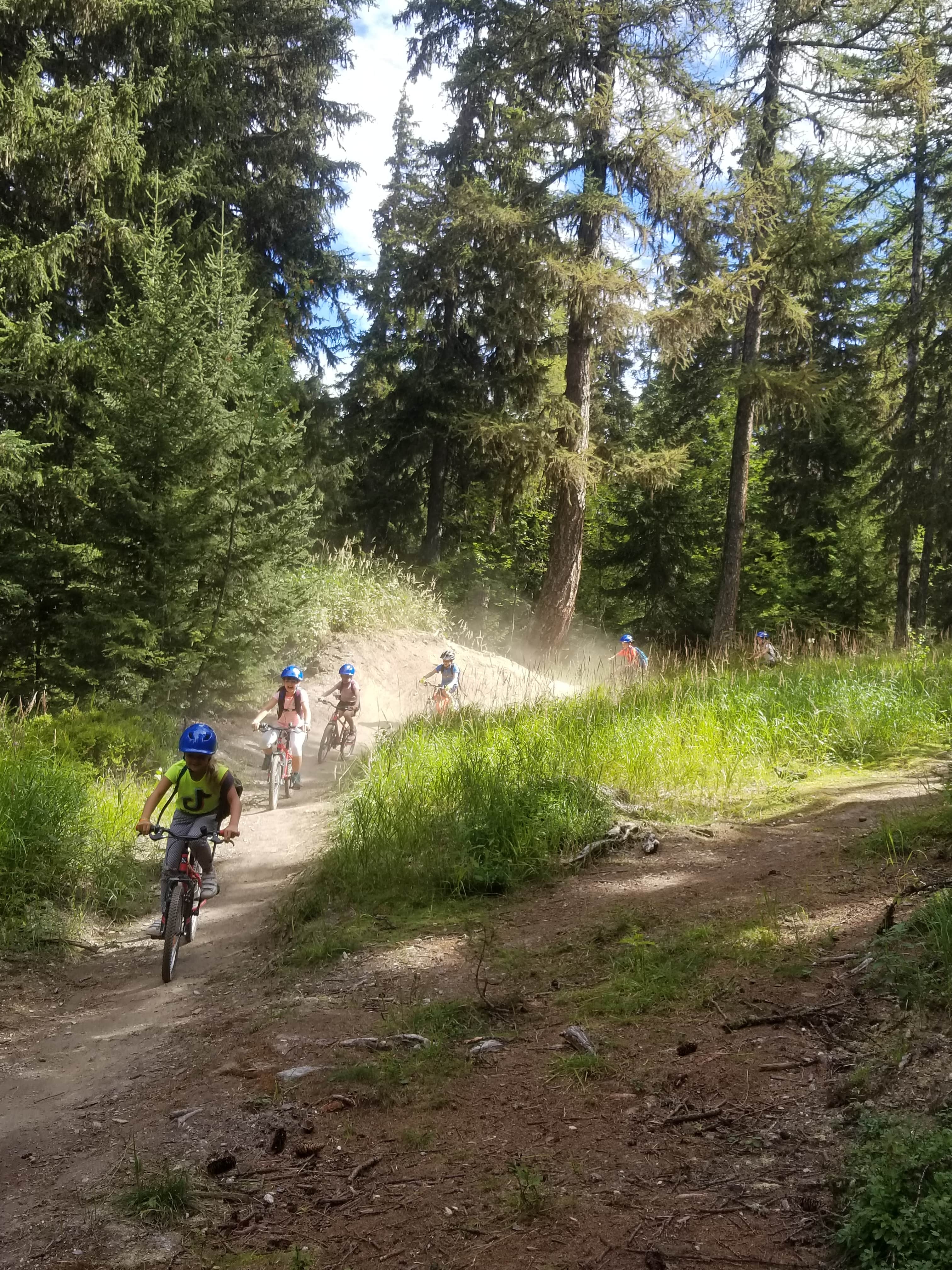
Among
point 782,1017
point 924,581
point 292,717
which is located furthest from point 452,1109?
point 924,581

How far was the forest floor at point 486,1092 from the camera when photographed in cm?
282

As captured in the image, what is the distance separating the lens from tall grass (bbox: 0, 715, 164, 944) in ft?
22.0

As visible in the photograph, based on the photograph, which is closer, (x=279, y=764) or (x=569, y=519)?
(x=279, y=764)

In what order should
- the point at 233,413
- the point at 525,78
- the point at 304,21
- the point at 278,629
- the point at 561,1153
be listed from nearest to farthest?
1. the point at 561,1153
2. the point at 233,413
3. the point at 278,629
4. the point at 525,78
5. the point at 304,21

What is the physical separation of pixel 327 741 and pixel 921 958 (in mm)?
11179

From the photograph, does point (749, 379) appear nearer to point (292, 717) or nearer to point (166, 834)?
point (292, 717)

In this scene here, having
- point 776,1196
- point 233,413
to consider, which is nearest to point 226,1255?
point 776,1196

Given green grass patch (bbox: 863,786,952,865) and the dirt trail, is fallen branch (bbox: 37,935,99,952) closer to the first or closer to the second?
the dirt trail

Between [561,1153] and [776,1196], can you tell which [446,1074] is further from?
[776,1196]

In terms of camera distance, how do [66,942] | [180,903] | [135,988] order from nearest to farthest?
[135,988] → [180,903] → [66,942]

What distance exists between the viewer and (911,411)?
21.2 metres

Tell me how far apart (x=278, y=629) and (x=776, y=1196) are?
1127cm

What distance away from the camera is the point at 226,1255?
9.43ft

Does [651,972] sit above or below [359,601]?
below
